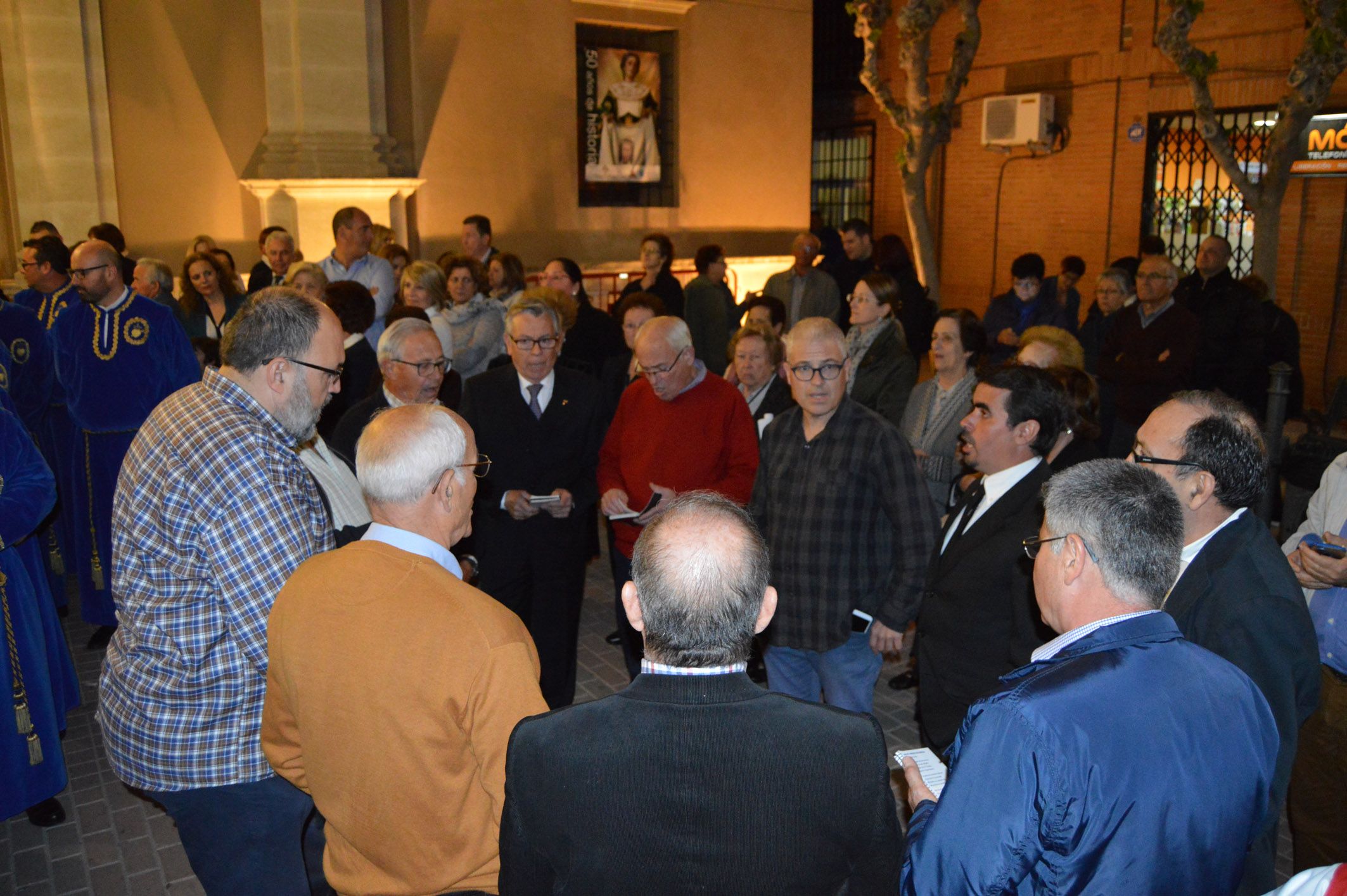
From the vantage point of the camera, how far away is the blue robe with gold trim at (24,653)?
11.7 feet

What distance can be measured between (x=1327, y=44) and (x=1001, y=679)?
29.6ft

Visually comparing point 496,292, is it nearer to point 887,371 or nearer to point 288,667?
point 887,371

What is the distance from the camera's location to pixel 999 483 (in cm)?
340

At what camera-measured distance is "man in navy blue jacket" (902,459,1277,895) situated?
1.79 metres

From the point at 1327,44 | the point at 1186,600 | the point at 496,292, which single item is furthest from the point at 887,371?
the point at 1327,44

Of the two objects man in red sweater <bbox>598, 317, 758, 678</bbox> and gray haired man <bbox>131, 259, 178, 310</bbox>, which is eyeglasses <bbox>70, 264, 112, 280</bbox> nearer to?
gray haired man <bbox>131, 259, 178, 310</bbox>

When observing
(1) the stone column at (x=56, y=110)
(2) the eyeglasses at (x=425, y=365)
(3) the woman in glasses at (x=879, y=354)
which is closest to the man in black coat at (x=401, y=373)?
(2) the eyeglasses at (x=425, y=365)

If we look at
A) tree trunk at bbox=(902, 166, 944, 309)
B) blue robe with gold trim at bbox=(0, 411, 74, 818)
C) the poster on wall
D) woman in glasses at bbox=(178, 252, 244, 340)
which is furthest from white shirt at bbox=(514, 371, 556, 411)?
the poster on wall

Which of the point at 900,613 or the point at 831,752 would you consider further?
the point at 900,613

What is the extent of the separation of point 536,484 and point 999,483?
218 cm

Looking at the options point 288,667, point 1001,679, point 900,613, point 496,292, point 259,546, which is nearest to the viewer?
point 1001,679

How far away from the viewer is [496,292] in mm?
7352

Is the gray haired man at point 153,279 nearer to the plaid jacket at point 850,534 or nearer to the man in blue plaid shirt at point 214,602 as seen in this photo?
the man in blue plaid shirt at point 214,602

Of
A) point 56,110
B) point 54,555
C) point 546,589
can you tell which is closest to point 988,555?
point 546,589
